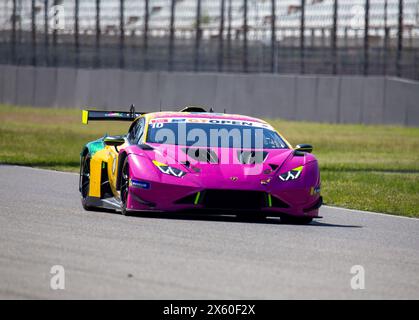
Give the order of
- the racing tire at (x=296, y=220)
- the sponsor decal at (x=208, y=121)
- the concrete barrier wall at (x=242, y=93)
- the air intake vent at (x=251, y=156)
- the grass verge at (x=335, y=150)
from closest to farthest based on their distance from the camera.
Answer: the air intake vent at (x=251, y=156), the racing tire at (x=296, y=220), the sponsor decal at (x=208, y=121), the grass verge at (x=335, y=150), the concrete barrier wall at (x=242, y=93)

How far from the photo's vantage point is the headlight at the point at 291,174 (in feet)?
40.1

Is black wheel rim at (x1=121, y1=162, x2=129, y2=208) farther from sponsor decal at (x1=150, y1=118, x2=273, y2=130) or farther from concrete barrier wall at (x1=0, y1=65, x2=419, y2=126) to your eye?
concrete barrier wall at (x1=0, y1=65, x2=419, y2=126)

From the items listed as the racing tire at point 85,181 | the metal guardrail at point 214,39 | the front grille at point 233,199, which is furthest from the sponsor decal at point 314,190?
the metal guardrail at point 214,39

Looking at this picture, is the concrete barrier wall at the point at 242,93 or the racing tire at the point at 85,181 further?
the concrete barrier wall at the point at 242,93

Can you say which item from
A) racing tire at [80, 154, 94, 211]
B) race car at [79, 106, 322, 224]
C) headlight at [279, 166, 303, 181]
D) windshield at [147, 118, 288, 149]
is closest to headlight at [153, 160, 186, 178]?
race car at [79, 106, 322, 224]

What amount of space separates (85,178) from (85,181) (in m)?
0.11

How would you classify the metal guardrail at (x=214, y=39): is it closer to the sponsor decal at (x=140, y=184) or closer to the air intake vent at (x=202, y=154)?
the air intake vent at (x=202, y=154)

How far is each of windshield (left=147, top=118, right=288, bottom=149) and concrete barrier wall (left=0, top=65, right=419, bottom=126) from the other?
55.4 feet

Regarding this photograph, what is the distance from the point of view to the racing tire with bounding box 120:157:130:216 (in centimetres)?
1239

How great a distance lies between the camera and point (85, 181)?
547 inches

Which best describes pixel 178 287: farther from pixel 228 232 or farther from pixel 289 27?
pixel 289 27

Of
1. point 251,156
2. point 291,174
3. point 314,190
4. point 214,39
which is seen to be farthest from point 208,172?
point 214,39

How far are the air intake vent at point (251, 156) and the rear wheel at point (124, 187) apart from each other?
1.10m

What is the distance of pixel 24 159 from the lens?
21.9 metres
